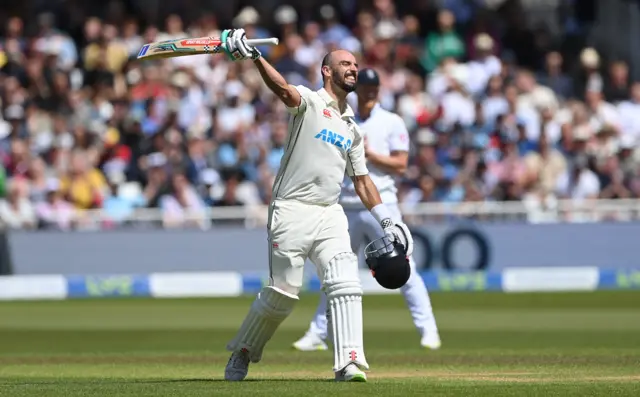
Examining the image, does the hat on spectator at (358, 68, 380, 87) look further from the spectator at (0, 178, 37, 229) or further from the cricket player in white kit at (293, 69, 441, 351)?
the spectator at (0, 178, 37, 229)

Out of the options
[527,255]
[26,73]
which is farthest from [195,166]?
[527,255]

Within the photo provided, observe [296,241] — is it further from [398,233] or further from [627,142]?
[627,142]

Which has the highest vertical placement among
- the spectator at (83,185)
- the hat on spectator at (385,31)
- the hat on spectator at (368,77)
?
the hat on spectator at (385,31)

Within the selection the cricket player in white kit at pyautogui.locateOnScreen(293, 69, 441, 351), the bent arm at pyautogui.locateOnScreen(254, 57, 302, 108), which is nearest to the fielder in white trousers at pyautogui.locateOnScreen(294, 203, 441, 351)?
the cricket player in white kit at pyautogui.locateOnScreen(293, 69, 441, 351)

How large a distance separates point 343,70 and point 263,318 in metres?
1.39

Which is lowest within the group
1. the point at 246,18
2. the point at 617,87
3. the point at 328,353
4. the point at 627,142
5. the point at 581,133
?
the point at 328,353

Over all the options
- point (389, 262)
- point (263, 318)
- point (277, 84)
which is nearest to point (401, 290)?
point (389, 262)

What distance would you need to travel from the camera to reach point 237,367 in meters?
7.51

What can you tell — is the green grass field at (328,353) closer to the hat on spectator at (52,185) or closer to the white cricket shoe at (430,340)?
the white cricket shoe at (430,340)

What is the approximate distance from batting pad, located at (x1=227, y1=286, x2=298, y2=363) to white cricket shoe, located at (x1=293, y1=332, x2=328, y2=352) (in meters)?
2.45

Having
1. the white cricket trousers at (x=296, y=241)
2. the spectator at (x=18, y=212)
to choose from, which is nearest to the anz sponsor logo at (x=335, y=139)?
the white cricket trousers at (x=296, y=241)

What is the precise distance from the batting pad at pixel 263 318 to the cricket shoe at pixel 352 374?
448mm

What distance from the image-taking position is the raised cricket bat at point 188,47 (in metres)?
7.04

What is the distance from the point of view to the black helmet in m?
7.38
